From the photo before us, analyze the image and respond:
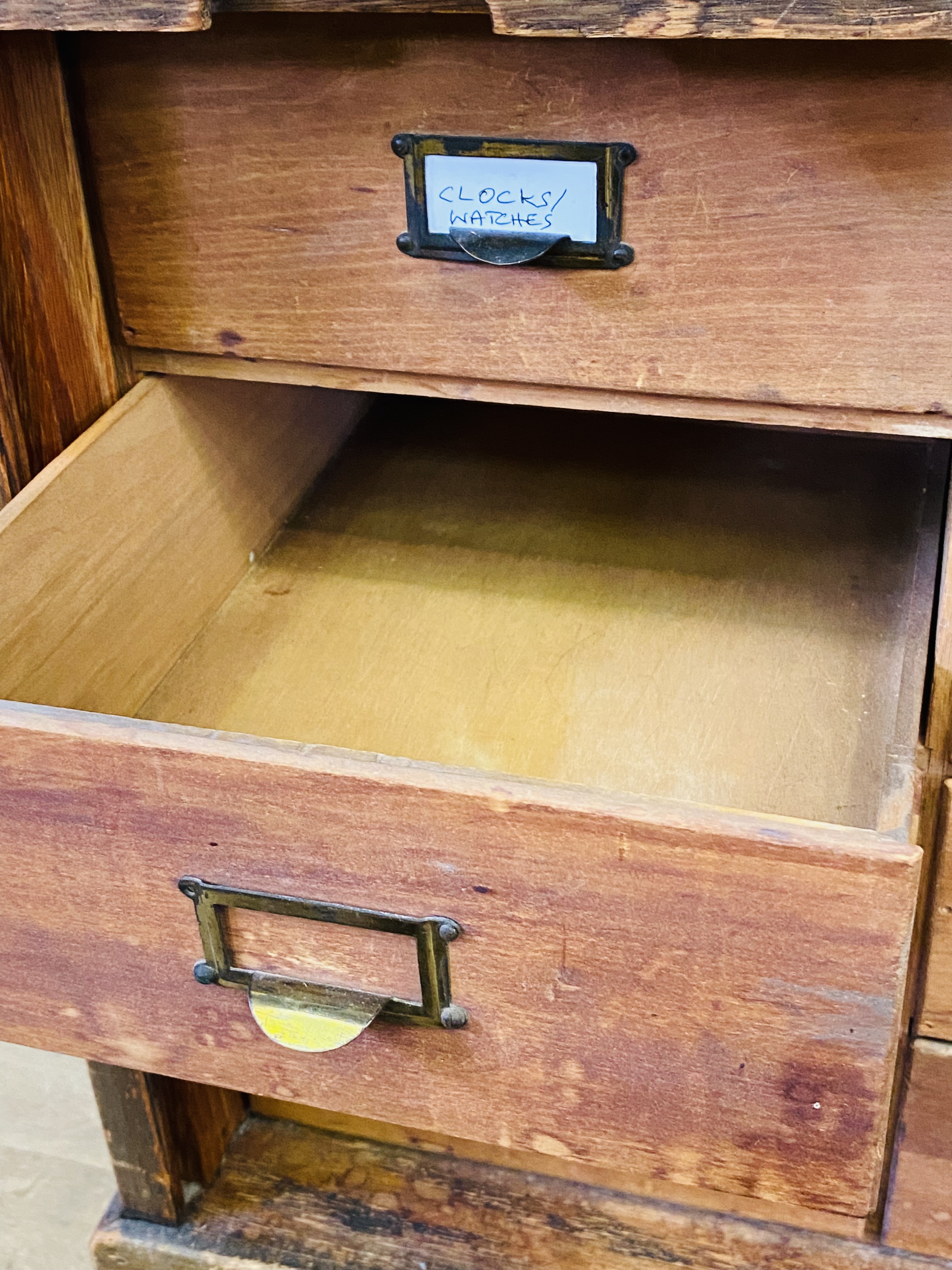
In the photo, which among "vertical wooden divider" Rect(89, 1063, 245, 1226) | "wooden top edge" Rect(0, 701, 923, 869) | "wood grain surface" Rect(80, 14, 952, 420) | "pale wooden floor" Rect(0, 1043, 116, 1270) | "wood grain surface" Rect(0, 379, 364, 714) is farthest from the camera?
"pale wooden floor" Rect(0, 1043, 116, 1270)

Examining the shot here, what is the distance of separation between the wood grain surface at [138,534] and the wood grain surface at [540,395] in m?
0.04

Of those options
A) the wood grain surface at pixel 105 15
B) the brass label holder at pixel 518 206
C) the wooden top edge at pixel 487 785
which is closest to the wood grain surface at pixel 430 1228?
the wooden top edge at pixel 487 785

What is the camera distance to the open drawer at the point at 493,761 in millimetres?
481

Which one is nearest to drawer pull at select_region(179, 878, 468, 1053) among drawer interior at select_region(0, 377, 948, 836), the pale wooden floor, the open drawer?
the open drawer

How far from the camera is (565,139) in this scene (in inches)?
23.3

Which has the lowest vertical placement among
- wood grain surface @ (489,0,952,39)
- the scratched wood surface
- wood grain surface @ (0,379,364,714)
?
the scratched wood surface

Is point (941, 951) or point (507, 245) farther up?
point (507, 245)

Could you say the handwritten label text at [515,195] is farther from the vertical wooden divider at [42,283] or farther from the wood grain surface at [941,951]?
the wood grain surface at [941,951]

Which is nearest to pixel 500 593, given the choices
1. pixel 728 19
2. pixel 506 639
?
pixel 506 639

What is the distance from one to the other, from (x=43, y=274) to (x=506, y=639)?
0.34 meters

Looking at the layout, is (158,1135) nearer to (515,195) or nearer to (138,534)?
(138,534)

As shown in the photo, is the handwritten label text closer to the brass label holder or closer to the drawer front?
the brass label holder

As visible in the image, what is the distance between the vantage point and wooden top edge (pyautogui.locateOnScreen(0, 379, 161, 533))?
66 cm

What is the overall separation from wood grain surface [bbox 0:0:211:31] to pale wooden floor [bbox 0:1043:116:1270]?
837 millimetres
